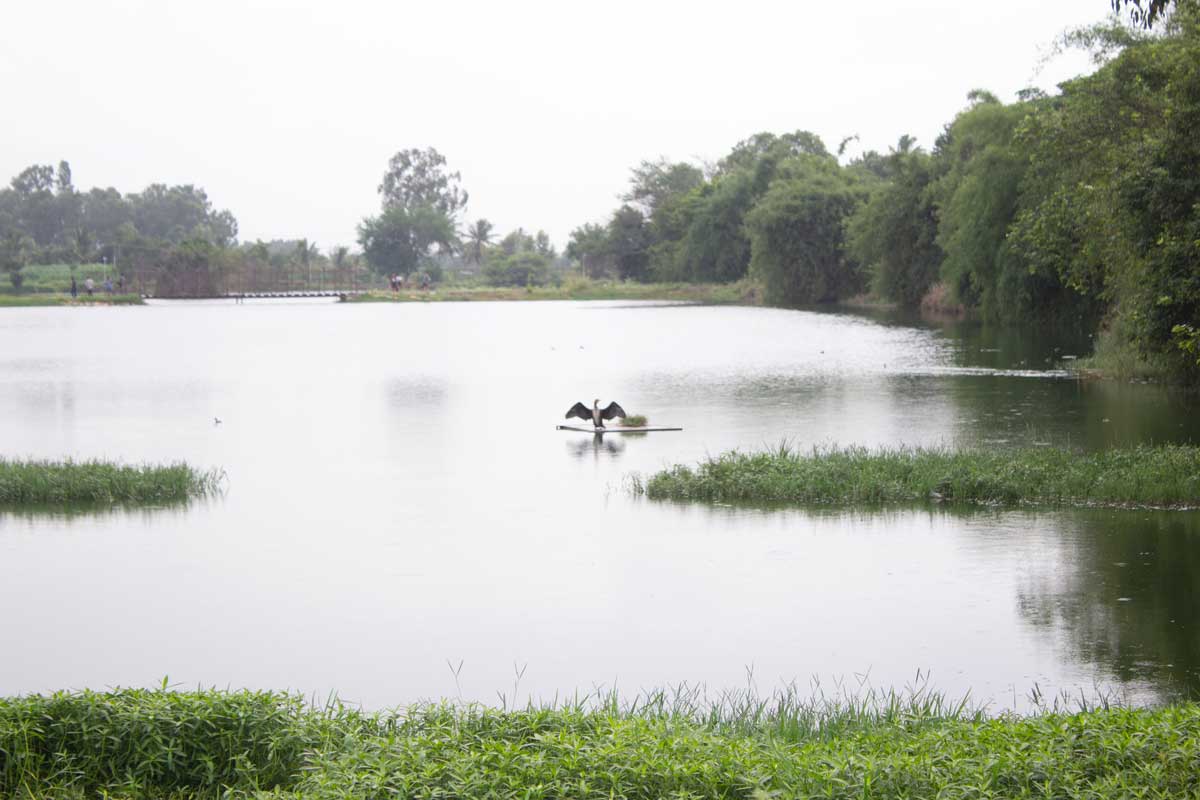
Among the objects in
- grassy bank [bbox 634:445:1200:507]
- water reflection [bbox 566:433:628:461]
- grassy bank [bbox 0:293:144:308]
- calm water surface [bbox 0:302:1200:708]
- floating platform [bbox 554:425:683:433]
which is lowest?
calm water surface [bbox 0:302:1200:708]

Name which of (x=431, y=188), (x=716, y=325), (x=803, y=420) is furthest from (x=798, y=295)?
(x=431, y=188)

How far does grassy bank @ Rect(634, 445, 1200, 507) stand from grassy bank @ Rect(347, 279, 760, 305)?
7872 centimetres

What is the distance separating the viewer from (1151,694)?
812cm

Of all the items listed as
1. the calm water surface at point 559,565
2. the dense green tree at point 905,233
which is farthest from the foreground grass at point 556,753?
the dense green tree at point 905,233

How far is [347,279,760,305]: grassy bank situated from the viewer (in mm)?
98688

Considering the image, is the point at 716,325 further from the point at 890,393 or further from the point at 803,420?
the point at 803,420

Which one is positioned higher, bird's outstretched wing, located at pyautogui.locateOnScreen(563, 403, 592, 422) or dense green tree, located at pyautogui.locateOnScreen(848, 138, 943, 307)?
dense green tree, located at pyautogui.locateOnScreen(848, 138, 943, 307)

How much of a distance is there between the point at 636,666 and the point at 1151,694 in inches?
129

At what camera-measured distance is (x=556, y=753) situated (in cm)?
551

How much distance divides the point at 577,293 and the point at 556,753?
100 metres

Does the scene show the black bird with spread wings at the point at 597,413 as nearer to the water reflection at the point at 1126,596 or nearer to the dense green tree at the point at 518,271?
the water reflection at the point at 1126,596

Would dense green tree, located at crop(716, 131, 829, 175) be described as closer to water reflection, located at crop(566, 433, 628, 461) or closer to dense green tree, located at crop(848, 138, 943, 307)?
dense green tree, located at crop(848, 138, 943, 307)

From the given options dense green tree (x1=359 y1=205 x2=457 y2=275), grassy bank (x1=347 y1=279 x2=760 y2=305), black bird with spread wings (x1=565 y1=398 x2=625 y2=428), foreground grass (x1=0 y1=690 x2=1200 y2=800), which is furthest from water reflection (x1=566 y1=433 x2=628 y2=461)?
dense green tree (x1=359 y1=205 x2=457 y2=275)

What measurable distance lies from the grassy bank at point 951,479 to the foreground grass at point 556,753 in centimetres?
779
